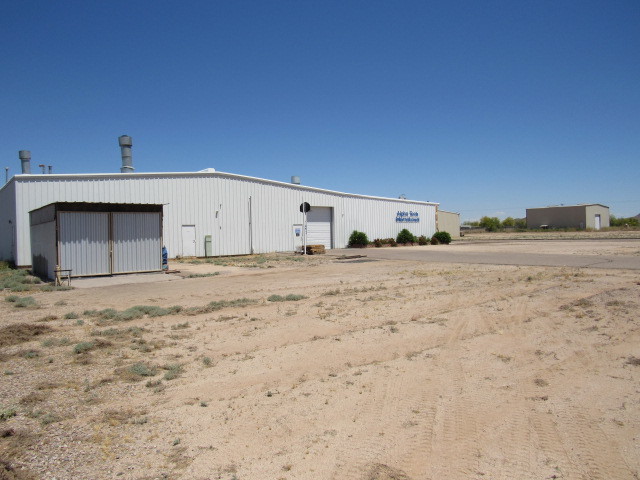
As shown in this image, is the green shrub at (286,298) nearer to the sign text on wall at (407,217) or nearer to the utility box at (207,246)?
the utility box at (207,246)

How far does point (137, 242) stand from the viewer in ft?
58.2

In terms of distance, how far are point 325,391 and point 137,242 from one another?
14.6 meters

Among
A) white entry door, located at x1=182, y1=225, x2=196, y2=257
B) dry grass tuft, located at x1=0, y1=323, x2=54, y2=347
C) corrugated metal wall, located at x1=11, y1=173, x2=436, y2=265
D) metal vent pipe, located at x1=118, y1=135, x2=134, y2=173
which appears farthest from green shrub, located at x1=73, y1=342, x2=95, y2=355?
metal vent pipe, located at x1=118, y1=135, x2=134, y2=173

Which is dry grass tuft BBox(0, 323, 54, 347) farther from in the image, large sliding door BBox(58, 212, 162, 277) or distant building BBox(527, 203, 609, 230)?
distant building BBox(527, 203, 609, 230)

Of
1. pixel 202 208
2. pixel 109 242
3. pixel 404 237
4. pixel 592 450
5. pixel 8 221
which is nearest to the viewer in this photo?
pixel 592 450

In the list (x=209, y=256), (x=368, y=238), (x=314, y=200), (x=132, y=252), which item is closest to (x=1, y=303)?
(x=132, y=252)

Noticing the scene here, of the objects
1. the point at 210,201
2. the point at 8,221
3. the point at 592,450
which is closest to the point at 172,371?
the point at 592,450

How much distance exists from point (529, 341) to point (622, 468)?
3.67m

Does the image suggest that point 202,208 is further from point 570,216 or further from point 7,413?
point 570,216

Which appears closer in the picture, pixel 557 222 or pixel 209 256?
pixel 209 256

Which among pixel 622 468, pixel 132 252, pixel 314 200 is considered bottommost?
pixel 622 468

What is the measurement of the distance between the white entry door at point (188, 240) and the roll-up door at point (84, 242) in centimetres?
963

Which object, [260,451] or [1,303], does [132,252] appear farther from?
[260,451]

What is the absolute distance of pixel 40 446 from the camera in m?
3.93
